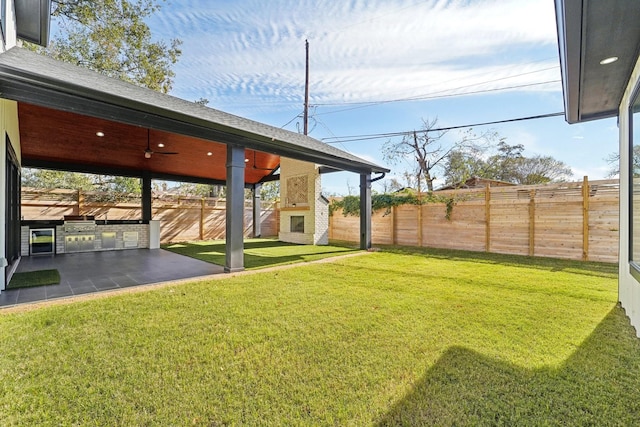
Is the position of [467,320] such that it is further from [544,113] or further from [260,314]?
[544,113]

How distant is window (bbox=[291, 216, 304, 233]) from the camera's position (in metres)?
12.1

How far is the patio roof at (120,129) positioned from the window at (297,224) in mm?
2554

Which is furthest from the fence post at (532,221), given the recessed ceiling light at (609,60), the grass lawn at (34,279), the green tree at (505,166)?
the grass lawn at (34,279)

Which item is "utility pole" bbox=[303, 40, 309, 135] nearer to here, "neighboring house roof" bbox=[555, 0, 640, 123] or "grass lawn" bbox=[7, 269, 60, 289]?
"grass lawn" bbox=[7, 269, 60, 289]

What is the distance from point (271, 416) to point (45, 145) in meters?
9.49

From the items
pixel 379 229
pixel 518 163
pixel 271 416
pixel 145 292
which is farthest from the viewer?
pixel 518 163

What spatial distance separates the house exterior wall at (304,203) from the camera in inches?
453

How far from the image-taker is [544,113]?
31.3 feet

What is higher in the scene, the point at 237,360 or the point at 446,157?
the point at 446,157

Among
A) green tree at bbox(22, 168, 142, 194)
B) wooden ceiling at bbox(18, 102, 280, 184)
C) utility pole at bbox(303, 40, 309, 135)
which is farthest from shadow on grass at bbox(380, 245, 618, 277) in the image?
green tree at bbox(22, 168, 142, 194)

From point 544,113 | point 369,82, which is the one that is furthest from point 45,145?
point 544,113

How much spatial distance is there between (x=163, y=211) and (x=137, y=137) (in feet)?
19.7

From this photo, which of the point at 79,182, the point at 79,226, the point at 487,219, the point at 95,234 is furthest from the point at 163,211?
the point at 487,219

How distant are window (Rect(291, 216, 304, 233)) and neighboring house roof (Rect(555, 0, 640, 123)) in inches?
370
